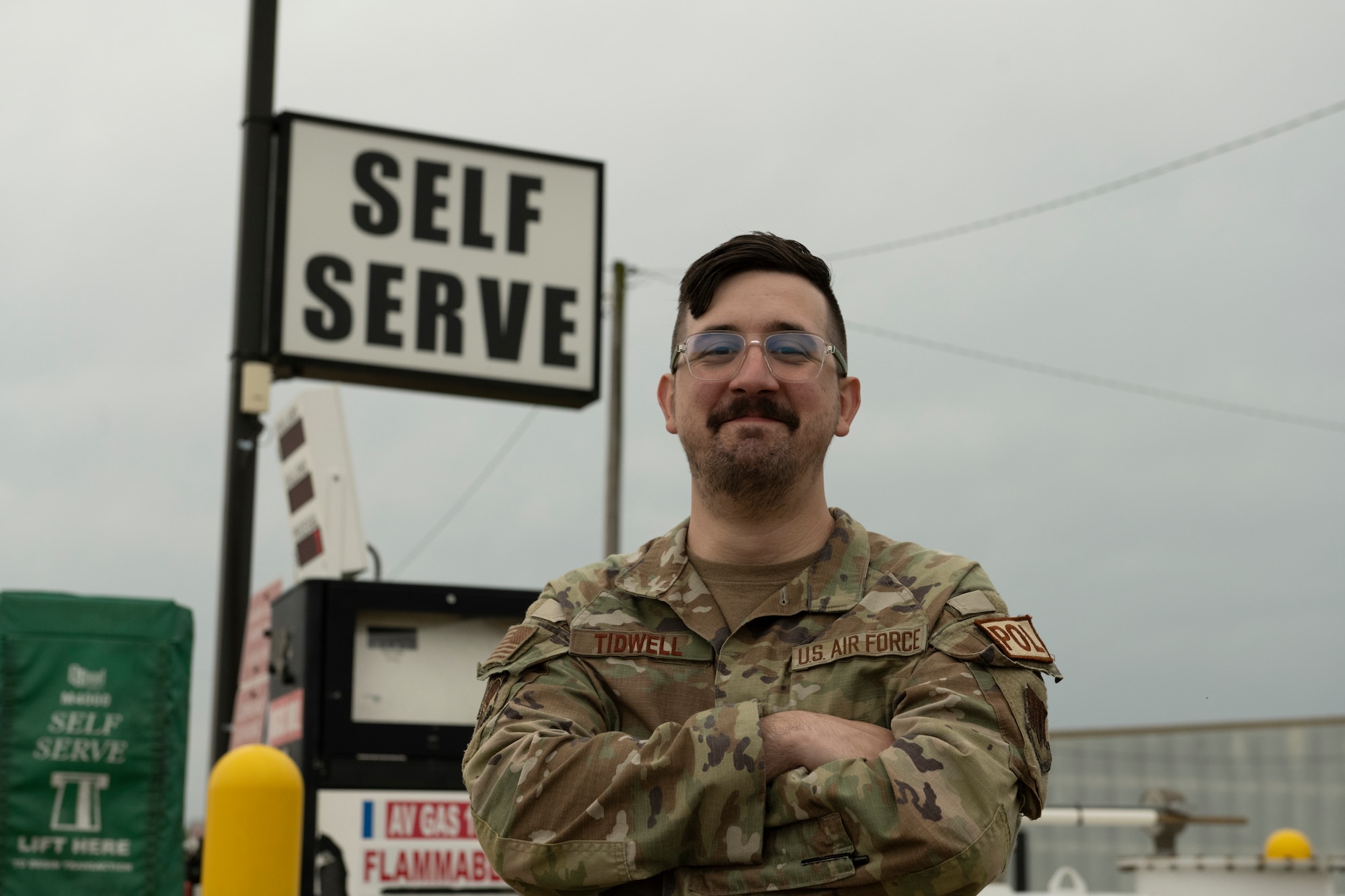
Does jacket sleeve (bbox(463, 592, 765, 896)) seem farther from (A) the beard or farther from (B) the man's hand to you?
(A) the beard

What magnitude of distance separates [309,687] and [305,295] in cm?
229

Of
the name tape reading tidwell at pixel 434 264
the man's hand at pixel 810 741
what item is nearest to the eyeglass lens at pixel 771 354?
the man's hand at pixel 810 741

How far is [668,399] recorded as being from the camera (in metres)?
2.59

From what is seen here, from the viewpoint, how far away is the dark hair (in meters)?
2.45

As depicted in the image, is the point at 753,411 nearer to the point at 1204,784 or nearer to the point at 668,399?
the point at 668,399

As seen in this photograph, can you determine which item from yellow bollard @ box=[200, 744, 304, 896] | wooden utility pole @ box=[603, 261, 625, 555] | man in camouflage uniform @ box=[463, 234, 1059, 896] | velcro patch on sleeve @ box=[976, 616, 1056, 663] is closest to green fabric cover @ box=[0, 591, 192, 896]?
yellow bollard @ box=[200, 744, 304, 896]

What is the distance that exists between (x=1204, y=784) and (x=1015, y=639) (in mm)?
11654

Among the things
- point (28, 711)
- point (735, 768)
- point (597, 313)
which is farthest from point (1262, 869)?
point (735, 768)

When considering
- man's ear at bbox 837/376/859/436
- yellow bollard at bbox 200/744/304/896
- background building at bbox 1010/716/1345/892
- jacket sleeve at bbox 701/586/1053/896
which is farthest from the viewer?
background building at bbox 1010/716/1345/892

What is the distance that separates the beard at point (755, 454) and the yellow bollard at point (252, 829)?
196 cm

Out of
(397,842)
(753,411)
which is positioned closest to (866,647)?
(753,411)

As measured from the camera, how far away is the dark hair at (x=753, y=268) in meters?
2.45

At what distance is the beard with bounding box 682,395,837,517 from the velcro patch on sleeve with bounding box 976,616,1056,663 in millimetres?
→ 359

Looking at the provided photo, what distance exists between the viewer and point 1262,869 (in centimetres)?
739
